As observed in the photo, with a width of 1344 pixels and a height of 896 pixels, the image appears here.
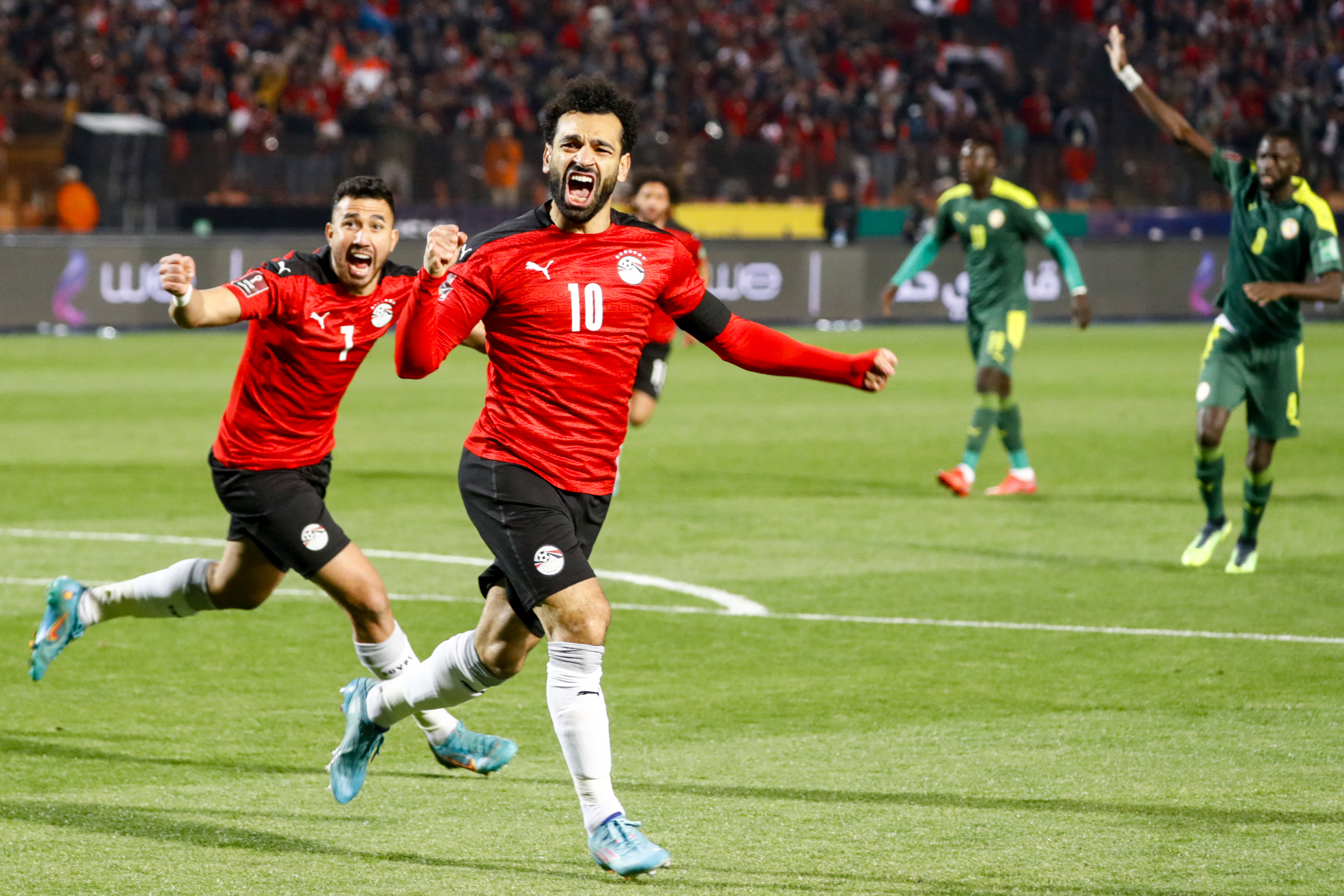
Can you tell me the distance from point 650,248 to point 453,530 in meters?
6.24

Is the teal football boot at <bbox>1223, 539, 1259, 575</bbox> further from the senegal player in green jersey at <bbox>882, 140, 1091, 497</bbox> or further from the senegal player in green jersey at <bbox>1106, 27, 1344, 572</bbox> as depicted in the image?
the senegal player in green jersey at <bbox>882, 140, 1091, 497</bbox>

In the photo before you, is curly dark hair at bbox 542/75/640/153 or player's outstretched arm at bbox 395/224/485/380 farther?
curly dark hair at bbox 542/75/640/153

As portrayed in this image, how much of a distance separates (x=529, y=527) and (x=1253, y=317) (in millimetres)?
6010

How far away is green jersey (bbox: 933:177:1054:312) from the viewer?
528 inches

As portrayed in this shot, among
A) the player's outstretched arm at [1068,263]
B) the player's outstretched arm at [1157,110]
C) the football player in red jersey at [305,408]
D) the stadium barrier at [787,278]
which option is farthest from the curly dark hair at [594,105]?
the stadium barrier at [787,278]

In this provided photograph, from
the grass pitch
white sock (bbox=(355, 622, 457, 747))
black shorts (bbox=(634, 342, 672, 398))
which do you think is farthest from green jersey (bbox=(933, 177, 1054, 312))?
white sock (bbox=(355, 622, 457, 747))

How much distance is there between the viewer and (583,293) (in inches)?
201

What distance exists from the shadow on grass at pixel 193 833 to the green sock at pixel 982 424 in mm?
8531

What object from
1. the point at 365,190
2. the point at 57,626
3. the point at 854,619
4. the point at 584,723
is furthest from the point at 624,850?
the point at 854,619

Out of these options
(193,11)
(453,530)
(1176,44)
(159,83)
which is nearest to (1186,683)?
(453,530)

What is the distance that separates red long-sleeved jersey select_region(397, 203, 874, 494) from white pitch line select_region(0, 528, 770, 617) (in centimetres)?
357

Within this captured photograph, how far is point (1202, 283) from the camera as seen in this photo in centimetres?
3123

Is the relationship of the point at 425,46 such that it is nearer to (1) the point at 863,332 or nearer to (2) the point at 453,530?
(1) the point at 863,332


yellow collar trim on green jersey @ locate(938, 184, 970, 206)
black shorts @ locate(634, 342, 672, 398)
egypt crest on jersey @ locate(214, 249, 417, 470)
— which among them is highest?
yellow collar trim on green jersey @ locate(938, 184, 970, 206)
